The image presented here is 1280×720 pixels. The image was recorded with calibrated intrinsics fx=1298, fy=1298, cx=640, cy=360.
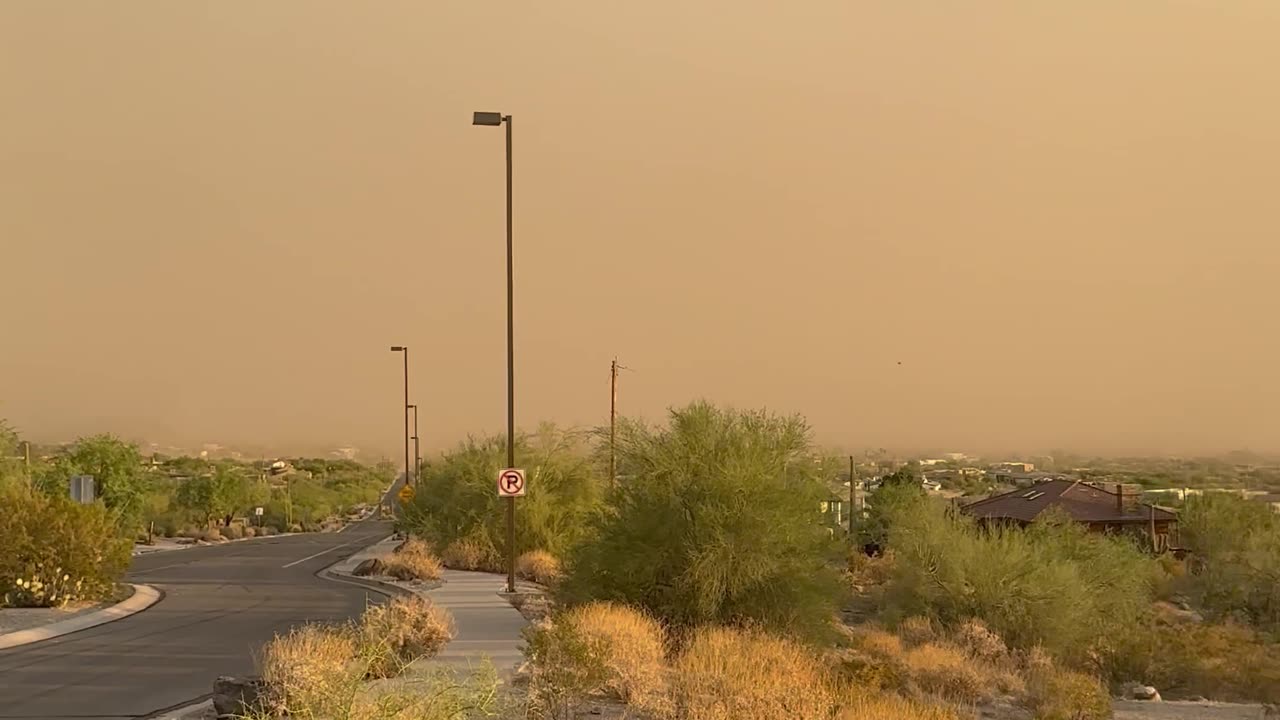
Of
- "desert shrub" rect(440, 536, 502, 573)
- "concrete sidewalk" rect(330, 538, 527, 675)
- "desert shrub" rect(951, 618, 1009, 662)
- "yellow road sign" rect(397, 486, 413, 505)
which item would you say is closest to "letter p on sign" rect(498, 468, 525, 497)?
"concrete sidewalk" rect(330, 538, 527, 675)

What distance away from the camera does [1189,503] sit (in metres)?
60.9

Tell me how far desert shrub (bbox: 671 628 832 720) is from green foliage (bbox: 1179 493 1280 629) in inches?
1123

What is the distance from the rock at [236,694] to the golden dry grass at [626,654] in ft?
12.1

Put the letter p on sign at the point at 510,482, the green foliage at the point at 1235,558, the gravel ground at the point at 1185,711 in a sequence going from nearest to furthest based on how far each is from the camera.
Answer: the gravel ground at the point at 1185,711 < the letter p on sign at the point at 510,482 < the green foliage at the point at 1235,558

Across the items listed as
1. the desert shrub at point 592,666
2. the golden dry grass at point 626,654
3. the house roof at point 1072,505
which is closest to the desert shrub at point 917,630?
the golden dry grass at point 626,654

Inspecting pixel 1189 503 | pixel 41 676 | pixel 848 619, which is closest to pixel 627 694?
pixel 41 676

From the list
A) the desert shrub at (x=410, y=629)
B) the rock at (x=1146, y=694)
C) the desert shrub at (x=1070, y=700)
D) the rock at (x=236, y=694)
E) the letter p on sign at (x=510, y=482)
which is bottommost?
the rock at (x=1146, y=694)

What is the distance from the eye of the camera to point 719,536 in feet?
69.3

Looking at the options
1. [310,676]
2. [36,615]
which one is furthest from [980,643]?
[36,615]

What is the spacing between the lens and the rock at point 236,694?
46.8ft

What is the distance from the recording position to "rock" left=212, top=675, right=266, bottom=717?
14.3 meters

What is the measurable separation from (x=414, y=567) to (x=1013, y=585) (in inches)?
679

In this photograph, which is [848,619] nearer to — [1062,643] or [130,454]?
[1062,643]

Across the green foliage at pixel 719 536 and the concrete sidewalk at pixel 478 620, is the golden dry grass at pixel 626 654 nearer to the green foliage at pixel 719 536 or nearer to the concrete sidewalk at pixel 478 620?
the concrete sidewalk at pixel 478 620
